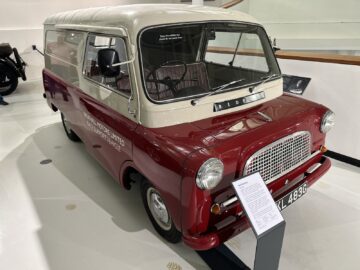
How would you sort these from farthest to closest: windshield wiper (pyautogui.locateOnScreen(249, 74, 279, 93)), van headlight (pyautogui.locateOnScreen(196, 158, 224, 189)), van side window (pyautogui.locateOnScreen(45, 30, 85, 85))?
van side window (pyautogui.locateOnScreen(45, 30, 85, 85)) < windshield wiper (pyautogui.locateOnScreen(249, 74, 279, 93)) < van headlight (pyautogui.locateOnScreen(196, 158, 224, 189))

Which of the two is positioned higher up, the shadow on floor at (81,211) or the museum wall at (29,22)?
the museum wall at (29,22)

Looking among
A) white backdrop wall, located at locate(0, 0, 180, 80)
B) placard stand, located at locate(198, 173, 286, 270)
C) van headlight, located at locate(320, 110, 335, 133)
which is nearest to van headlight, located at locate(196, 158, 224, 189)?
placard stand, located at locate(198, 173, 286, 270)

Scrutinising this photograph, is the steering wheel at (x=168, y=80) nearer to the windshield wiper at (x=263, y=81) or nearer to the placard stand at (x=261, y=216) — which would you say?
the windshield wiper at (x=263, y=81)

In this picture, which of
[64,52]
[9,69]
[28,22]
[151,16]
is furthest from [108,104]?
[28,22]

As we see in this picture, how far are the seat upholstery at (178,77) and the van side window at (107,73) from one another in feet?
0.68

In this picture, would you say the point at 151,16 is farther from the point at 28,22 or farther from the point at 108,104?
the point at 28,22

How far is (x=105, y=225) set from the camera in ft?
7.93

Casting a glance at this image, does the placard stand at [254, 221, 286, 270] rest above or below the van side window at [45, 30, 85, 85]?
below

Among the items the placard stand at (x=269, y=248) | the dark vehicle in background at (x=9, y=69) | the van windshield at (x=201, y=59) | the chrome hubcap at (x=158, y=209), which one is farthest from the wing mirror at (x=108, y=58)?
the dark vehicle in background at (x=9, y=69)

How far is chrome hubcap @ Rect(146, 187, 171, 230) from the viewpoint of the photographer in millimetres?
2123

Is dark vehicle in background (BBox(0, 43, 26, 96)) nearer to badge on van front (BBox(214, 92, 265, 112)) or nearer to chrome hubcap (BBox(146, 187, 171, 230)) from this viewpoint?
chrome hubcap (BBox(146, 187, 171, 230))

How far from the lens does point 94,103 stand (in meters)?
2.57

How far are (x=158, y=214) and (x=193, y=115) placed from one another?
2.64 ft

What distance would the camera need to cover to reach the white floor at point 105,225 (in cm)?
206
